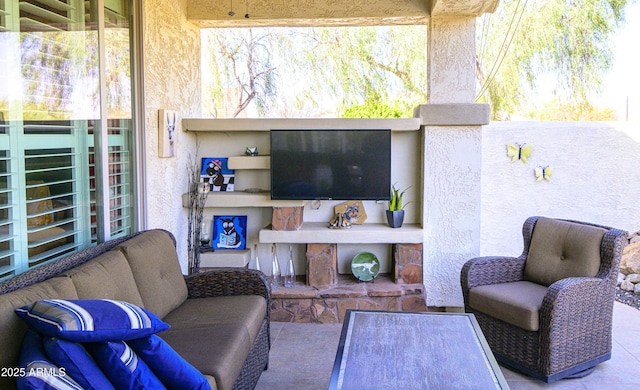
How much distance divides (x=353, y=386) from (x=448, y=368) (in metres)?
0.47

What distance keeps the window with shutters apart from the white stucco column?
2413mm

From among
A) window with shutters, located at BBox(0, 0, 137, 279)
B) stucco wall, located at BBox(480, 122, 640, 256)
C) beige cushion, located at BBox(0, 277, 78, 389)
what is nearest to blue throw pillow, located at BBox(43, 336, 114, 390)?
beige cushion, located at BBox(0, 277, 78, 389)

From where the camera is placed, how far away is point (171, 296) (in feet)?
11.6

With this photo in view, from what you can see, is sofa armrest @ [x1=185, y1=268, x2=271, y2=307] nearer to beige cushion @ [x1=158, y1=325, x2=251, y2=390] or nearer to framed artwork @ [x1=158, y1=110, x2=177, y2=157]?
beige cushion @ [x1=158, y1=325, x2=251, y2=390]

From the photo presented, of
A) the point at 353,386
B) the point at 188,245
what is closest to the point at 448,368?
the point at 353,386

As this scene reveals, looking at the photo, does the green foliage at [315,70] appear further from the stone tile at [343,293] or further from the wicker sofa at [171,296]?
the wicker sofa at [171,296]

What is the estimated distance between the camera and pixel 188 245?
5195 mm

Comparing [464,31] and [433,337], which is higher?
[464,31]

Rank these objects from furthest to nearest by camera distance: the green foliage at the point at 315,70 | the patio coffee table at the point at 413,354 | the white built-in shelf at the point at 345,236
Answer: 1. the green foliage at the point at 315,70
2. the white built-in shelf at the point at 345,236
3. the patio coffee table at the point at 413,354

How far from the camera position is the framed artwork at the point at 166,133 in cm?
442

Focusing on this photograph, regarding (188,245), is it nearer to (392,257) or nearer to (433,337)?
(392,257)

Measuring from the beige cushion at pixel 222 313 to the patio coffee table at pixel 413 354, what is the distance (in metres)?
0.54

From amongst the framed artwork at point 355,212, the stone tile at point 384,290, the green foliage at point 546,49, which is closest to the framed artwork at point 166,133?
the framed artwork at point 355,212

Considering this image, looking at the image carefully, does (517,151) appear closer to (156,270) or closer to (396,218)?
(396,218)
